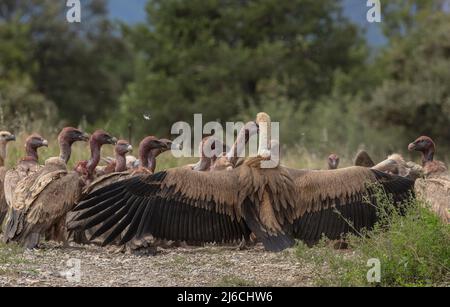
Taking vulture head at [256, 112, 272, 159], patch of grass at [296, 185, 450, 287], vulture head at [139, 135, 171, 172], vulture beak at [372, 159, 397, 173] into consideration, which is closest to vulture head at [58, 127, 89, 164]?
vulture head at [139, 135, 171, 172]

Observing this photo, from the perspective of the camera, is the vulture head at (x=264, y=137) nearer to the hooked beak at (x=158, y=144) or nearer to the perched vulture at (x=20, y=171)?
the hooked beak at (x=158, y=144)

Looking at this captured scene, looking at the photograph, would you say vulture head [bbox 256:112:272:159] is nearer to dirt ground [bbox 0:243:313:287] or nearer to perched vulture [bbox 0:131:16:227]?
dirt ground [bbox 0:243:313:287]

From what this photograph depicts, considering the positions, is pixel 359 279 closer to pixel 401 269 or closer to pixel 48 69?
pixel 401 269

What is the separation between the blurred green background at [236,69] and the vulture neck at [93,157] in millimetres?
14128

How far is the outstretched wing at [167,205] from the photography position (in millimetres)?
9445

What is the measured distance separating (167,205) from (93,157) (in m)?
2.65

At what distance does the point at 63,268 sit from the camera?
8.96m

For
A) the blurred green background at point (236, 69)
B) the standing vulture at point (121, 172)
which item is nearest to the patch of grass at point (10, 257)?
the standing vulture at point (121, 172)

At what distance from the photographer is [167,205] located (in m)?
9.48

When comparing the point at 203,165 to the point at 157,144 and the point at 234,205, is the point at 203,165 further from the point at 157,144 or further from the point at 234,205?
the point at 234,205

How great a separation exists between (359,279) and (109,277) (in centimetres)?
228

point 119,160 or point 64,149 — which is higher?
point 64,149

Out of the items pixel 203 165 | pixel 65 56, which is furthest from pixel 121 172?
pixel 65 56

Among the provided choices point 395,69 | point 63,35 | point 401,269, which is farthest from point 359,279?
point 63,35
